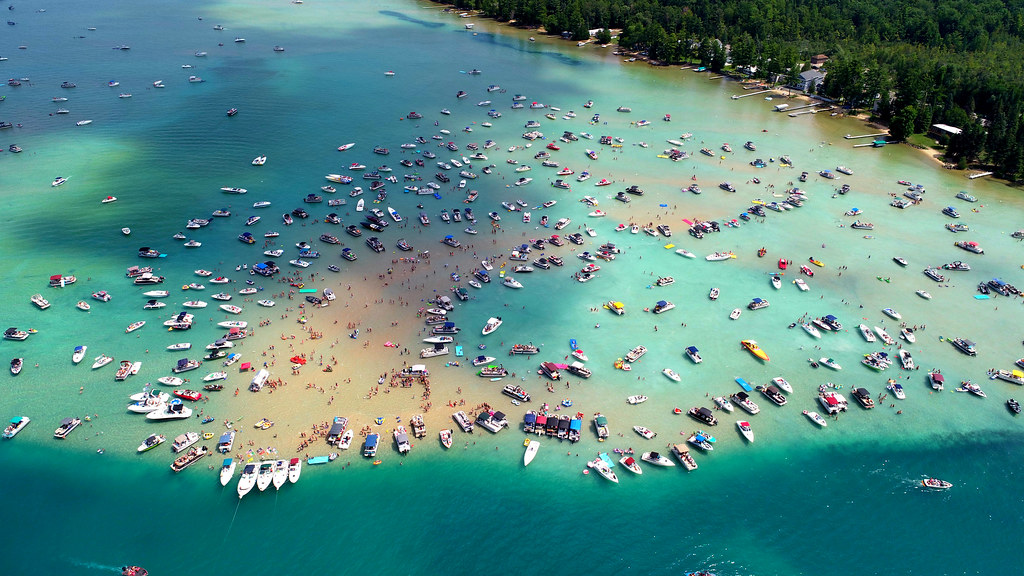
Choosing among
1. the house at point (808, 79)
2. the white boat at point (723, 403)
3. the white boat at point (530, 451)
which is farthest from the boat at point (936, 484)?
the house at point (808, 79)

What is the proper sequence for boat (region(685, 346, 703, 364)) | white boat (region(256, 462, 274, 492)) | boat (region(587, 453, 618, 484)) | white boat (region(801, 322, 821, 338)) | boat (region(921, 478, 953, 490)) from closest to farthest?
white boat (region(256, 462, 274, 492)) < boat (region(587, 453, 618, 484)) < boat (region(921, 478, 953, 490)) < boat (region(685, 346, 703, 364)) < white boat (region(801, 322, 821, 338))

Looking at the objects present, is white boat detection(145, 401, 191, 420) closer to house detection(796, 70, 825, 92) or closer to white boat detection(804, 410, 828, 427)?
white boat detection(804, 410, 828, 427)

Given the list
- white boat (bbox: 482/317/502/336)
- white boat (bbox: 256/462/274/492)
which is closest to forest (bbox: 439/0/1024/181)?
white boat (bbox: 482/317/502/336)

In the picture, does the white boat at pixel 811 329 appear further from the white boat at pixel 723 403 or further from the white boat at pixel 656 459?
the white boat at pixel 656 459

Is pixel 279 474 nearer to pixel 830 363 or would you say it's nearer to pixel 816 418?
pixel 816 418

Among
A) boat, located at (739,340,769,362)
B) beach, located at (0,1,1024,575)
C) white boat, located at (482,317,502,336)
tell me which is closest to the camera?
beach, located at (0,1,1024,575)

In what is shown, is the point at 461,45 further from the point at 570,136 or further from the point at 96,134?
the point at 96,134
